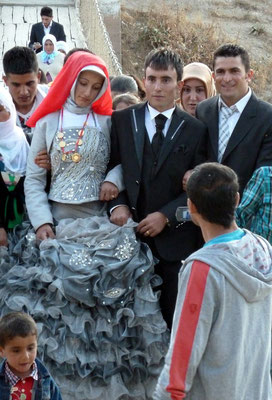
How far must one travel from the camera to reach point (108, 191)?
4750 millimetres

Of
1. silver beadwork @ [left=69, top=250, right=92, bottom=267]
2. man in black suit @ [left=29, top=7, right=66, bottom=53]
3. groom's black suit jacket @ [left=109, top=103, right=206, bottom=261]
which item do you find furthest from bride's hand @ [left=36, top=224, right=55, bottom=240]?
man in black suit @ [left=29, top=7, right=66, bottom=53]

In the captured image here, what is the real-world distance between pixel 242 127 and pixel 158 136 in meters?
0.49

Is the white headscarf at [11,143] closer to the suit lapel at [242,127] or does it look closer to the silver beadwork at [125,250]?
the silver beadwork at [125,250]

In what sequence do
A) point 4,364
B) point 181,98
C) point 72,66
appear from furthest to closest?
point 181,98
point 72,66
point 4,364

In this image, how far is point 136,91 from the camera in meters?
6.33

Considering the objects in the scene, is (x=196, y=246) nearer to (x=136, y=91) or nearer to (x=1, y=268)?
(x=1, y=268)

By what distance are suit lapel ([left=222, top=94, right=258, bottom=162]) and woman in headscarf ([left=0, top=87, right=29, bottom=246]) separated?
1190mm

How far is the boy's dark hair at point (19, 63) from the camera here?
5328 mm

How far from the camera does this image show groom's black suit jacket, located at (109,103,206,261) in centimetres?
473

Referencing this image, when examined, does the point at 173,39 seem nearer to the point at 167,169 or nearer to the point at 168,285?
the point at 167,169

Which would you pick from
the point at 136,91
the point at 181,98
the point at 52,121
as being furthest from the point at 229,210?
the point at 136,91

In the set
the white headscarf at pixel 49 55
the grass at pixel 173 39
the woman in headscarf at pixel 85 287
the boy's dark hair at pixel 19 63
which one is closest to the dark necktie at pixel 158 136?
the woman in headscarf at pixel 85 287

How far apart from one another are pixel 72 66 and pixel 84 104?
8.7 inches

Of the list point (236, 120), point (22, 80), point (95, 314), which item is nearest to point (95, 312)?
point (95, 314)
